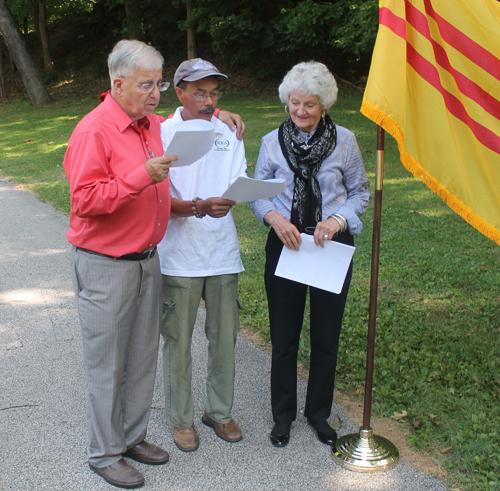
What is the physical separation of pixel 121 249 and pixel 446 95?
1.91 m

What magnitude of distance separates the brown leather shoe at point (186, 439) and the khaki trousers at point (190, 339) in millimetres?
37

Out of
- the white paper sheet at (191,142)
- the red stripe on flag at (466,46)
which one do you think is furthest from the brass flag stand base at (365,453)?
the red stripe on flag at (466,46)

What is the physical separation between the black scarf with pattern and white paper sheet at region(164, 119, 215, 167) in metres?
0.63

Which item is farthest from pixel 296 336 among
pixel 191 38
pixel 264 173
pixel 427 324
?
pixel 191 38

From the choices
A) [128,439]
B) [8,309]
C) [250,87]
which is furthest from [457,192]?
[250,87]

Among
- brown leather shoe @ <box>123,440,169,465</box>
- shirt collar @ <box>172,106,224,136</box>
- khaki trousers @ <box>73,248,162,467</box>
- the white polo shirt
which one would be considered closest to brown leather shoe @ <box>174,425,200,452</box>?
brown leather shoe @ <box>123,440,169,465</box>

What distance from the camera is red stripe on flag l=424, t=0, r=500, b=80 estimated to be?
297cm

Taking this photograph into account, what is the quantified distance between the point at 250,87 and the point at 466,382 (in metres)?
21.9

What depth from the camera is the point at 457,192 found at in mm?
3088

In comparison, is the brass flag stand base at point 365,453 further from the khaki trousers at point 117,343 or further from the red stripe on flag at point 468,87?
the red stripe on flag at point 468,87

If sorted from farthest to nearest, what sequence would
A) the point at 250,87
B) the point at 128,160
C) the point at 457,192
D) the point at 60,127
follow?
the point at 250,87 < the point at 60,127 < the point at 457,192 < the point at 128,160

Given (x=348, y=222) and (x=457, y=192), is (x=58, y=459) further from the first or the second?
(x=457, y=192)

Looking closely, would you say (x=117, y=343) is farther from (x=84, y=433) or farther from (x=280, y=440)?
(x=280, y=440)

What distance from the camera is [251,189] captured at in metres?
2.84
